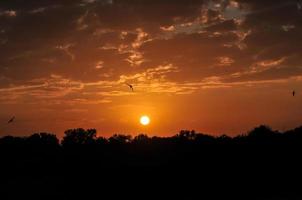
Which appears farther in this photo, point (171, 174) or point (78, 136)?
point (78, 136)

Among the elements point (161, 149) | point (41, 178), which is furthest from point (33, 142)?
point (41, 178)

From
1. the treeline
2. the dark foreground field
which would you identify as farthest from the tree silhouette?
the dark foreground field

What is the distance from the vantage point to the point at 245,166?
7556cm

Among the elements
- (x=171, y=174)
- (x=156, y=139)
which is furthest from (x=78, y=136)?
(x=171, y=174)

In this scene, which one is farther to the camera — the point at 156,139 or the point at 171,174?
the point at 156,139

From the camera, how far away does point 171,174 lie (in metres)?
73.6

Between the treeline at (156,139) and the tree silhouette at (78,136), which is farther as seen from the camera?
the tree silhouette at (78,136)

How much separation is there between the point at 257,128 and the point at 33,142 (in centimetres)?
5528

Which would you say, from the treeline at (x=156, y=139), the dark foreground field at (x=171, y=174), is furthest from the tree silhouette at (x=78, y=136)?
the dark foreground field at (x=171, y=174)

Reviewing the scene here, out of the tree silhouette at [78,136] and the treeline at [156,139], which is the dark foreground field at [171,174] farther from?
the tree silhouette at [78,136]

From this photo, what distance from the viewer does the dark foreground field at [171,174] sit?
6931 cm

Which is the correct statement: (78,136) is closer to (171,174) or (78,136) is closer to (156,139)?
(156,139)

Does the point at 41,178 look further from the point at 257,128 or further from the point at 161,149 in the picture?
the point at 257,128

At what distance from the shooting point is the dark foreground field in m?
69.3
